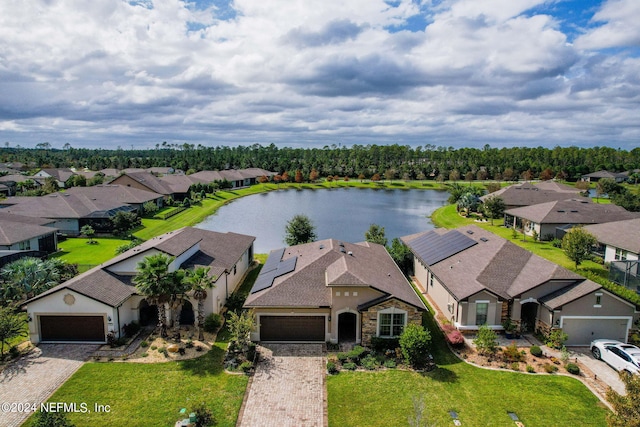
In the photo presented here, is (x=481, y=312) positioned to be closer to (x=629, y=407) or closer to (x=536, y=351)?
(x=536, y=351)

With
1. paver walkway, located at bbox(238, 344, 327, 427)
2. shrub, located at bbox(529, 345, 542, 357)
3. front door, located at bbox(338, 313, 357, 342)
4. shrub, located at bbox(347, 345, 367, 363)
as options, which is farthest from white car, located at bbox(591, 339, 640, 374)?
paver walkway, located at bbox(238, 344, 327, 427)

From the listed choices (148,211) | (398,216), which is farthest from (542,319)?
(148,211)

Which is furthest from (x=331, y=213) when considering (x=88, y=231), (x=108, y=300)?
(x=108, y=300)

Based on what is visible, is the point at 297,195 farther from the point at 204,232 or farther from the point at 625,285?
the point at 625,285

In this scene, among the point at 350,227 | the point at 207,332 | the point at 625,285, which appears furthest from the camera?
the point at 350,227

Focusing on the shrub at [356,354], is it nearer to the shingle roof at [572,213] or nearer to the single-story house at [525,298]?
the single-story house at [525,298]
